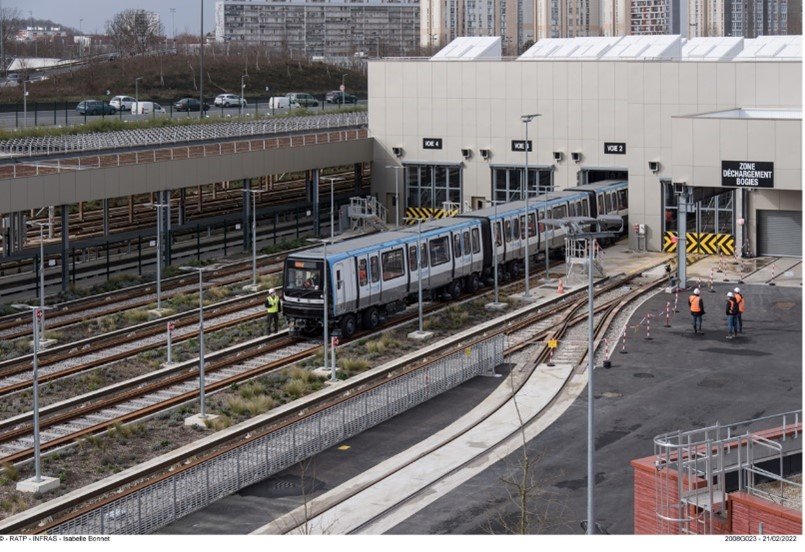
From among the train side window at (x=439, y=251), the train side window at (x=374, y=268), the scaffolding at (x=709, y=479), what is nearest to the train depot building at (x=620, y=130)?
the train side window at (x=439, y=251)

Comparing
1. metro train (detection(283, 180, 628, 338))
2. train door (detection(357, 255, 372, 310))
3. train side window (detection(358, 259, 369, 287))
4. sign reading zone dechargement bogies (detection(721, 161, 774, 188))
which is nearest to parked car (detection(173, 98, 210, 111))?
metro train (detection(283, 180, 628, 338))

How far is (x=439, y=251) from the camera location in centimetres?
4509

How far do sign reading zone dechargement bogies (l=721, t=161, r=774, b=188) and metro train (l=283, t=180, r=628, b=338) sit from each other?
6.42m

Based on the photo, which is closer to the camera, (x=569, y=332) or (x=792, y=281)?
(x=569, y=332)

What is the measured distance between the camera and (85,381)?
116 ft

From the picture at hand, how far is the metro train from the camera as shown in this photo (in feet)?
130

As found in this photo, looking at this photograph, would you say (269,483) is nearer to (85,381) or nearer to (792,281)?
(85,381)

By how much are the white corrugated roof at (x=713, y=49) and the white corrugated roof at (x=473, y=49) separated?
8.84 meters

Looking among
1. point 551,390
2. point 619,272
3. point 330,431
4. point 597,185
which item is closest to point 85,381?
point 330,431

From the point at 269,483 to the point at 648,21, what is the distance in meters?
163

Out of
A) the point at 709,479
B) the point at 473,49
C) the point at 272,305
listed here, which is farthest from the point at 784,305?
the point at 709,479

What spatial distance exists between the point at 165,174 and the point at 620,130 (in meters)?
18.8

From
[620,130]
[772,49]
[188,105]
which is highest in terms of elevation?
[772,49]

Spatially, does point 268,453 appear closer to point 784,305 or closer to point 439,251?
point 439,251
